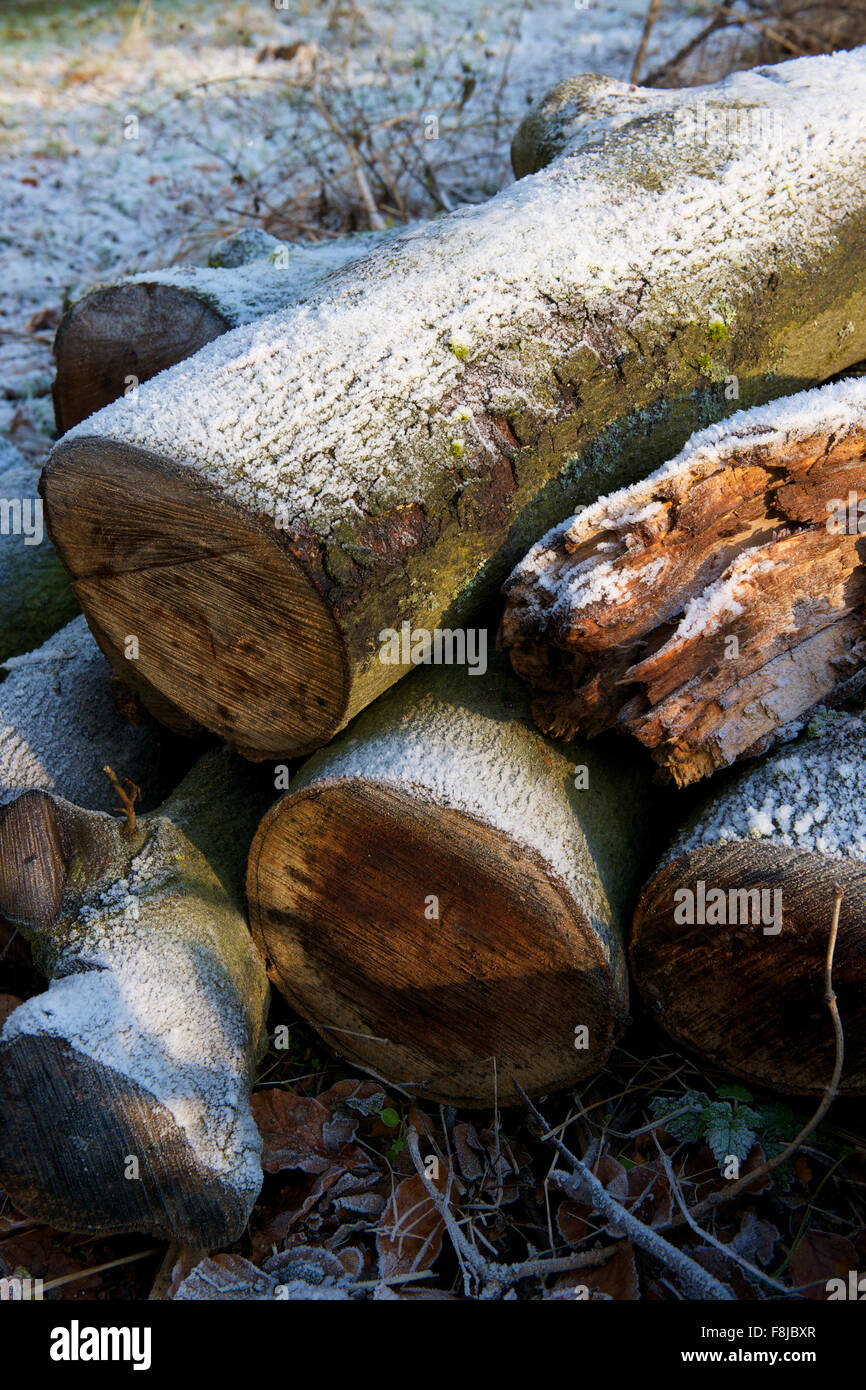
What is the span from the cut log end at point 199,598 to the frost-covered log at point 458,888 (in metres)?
0.19

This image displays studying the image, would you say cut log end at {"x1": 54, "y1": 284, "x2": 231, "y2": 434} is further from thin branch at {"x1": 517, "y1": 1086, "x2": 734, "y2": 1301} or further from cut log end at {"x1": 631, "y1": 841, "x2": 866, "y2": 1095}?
thin branch at {"x1": 517, "y1": 1086, "x2": 734, "y2": 1301}

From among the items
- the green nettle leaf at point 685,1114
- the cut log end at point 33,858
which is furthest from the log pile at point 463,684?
the green nettle leaf at point 685,1114

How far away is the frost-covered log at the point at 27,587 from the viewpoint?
315cm

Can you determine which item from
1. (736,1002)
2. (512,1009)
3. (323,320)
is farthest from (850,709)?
(323,320)

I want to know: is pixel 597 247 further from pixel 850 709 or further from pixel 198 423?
pixel 850 709

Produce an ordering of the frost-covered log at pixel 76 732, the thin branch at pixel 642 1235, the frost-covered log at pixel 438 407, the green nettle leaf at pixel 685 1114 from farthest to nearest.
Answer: the frost-covered log at pixel 76 732 → the green nettle leaf at pixel 685 1114 → the frost-covered log at pixel 438 407 → the thin branch at pixel 642 1235

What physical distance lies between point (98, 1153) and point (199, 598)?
114 cm

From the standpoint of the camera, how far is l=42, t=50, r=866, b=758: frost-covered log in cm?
197

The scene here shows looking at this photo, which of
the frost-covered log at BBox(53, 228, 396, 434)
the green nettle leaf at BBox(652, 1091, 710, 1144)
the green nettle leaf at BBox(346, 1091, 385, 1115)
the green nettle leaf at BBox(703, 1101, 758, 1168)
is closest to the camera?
the green nettle leaf at BBox(703, 1101, 758, 1168)

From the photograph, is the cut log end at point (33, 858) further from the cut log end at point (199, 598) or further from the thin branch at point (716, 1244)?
the thin branch at point (716, 1244)

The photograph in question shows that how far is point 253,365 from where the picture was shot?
213cm

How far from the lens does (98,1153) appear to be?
194 centimetres

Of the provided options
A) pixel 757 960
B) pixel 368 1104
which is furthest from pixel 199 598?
pixel 757 960

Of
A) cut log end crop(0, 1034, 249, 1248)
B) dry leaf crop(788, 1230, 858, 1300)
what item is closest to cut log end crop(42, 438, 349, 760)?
cut log end crop(0, 1034, 249, 1248)
